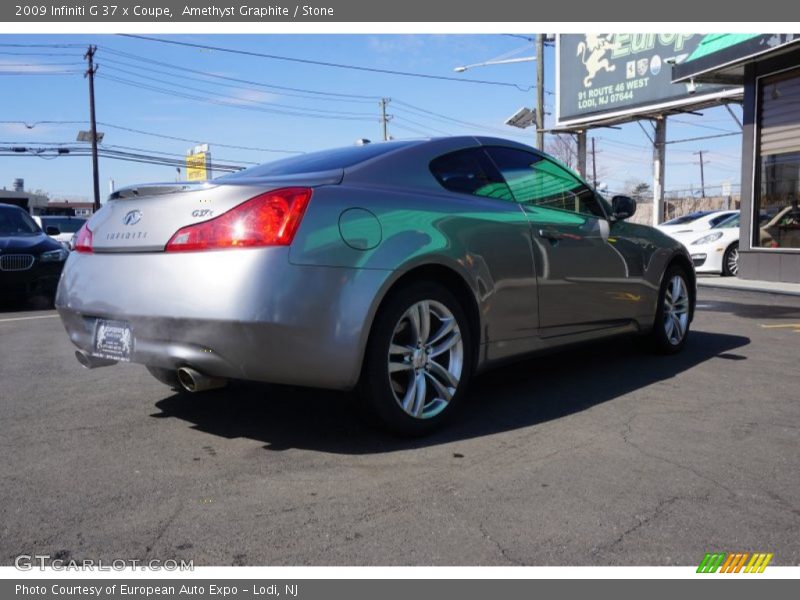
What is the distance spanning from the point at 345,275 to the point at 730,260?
40.5 feet

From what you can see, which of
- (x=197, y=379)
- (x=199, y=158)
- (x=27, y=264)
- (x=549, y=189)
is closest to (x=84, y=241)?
(x=197, y=379)

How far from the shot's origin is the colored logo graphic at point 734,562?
2318 millimetres

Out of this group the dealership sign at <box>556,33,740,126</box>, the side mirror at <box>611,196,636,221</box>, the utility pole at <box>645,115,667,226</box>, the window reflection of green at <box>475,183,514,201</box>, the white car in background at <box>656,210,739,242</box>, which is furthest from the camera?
the utility pole at <box>645,115,667,226</box>

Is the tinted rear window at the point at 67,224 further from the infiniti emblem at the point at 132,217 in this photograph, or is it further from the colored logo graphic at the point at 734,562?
the colored logo graphic at the point at 734,562

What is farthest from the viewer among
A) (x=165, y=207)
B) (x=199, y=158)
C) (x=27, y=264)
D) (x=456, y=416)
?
(x=199, y=158)

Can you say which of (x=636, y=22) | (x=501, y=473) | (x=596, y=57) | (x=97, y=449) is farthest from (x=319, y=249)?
(x=596, y=57)

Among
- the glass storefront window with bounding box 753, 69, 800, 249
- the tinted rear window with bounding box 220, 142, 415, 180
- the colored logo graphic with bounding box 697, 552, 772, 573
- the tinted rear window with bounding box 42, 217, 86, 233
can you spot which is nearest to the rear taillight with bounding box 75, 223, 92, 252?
the tinted rear window with bounding box 220, 142, 415, 180

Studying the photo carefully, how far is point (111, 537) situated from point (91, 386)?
2.53m

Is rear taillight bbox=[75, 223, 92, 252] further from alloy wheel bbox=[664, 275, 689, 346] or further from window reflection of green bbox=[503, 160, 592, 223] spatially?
alloy wheel bbox=[664, 275, 689, 346]

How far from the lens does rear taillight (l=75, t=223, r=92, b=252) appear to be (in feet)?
12.4

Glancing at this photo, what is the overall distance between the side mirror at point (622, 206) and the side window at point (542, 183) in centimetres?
13

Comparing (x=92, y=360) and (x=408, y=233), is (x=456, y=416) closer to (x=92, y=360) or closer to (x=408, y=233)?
(x=408, y=233)

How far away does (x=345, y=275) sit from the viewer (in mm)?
3184

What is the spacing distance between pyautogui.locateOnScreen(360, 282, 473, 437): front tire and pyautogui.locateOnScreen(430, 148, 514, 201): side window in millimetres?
657
